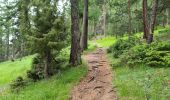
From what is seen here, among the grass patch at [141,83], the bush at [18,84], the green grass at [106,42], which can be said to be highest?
the green grass at [106,42]

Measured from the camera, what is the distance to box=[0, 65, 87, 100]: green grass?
15875mm

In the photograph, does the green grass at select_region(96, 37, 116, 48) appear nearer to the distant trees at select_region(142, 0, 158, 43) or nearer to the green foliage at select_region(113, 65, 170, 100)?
the distant trees at select_region(142, 0, 158, 43)

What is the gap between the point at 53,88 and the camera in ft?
55.4

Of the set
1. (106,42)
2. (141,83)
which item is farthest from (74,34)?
(106,42)

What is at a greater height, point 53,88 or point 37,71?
point 37,71

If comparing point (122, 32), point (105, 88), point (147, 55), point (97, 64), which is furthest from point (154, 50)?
point (122, 32)

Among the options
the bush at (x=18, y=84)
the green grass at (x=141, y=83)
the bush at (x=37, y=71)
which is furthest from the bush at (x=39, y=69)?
the green grass at (x=141, y=83)

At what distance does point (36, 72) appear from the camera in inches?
797

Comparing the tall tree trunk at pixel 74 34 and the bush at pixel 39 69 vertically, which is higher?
the tall tree trunk at pixel 74 34

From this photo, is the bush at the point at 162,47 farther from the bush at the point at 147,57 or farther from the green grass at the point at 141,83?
the green grass at the point at 141,83

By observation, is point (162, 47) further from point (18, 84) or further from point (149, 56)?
point (18, 84)

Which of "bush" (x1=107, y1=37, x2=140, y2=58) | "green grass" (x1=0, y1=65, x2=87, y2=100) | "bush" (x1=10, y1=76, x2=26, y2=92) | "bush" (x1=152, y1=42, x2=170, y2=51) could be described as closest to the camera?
"green grass" (x1=0, y1=65, x2=87, y2=100)

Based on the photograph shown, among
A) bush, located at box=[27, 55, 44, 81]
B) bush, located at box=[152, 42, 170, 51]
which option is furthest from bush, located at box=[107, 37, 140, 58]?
bush, located at box=[27, 55, 44, 81]

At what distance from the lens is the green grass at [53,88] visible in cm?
1588
